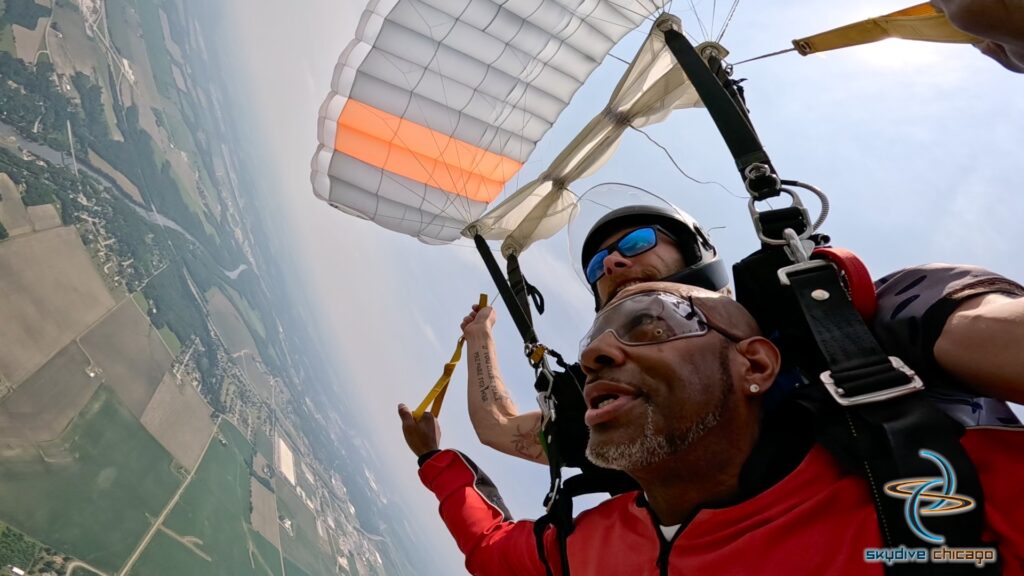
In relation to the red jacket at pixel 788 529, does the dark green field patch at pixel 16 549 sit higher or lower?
higher

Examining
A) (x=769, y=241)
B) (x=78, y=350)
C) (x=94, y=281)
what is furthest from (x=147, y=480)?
(x=769, y=241)

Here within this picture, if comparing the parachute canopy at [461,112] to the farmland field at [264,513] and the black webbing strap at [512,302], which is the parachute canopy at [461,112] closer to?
the black webbing strap at [512,302]

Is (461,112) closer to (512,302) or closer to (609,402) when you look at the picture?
(512,302)

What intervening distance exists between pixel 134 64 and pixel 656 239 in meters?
60.0

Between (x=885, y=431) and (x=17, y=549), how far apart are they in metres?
18.9

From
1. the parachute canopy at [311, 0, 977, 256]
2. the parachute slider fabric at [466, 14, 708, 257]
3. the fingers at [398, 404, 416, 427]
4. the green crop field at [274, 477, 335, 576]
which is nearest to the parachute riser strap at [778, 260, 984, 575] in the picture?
the fingers at [398, 404, 416, 427]

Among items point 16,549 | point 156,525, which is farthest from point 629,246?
point 156,525

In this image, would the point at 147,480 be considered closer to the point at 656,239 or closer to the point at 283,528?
the point at 283,528

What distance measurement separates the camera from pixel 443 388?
3953 millimetres

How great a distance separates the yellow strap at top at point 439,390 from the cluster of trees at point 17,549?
15172 millimetres

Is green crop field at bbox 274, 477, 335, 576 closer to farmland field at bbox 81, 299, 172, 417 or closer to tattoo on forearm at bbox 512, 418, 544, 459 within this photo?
farmland field at bbox 81, 299, 172, 417

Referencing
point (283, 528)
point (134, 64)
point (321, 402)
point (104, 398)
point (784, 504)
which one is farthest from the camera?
point (321, 402)

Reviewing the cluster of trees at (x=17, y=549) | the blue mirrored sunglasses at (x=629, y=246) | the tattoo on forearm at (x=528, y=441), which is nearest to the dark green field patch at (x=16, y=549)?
the cluster of trees at (x=17, y=549)

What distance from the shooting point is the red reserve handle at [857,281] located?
4.44 ft
